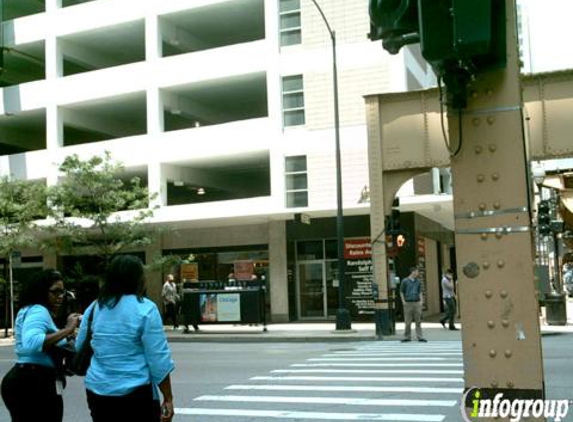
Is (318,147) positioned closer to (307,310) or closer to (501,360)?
(307,310)

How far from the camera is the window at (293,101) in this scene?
27500 mm

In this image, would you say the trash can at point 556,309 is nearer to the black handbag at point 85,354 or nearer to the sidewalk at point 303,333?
the sidewalk at point 303,333

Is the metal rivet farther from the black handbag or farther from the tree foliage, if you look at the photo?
the tree foliage

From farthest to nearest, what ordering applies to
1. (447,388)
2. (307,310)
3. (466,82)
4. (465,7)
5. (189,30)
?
1. (189,30)
2. (307,310)
3. (447,388)
4. (466,82)
5. (465,7)

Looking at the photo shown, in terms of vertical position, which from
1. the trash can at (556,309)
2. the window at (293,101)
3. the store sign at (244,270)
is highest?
the window at (293,101)

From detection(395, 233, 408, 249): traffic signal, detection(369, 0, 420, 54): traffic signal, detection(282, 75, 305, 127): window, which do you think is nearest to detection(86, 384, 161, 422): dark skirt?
detection(369, 0, 420, 54): traffic signal

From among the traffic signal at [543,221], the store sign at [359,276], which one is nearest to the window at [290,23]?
the store sign at [359,276]

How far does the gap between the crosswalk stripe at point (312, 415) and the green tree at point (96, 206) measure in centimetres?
1743

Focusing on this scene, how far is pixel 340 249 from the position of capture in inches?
853

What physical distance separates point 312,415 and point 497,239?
20.6ft

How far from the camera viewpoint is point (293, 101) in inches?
1088

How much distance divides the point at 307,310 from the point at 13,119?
17134 millimetres

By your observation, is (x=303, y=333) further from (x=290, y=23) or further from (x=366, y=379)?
(x=290, y=23)

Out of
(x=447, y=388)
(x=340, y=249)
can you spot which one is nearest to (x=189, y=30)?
(x=340, y=249)
